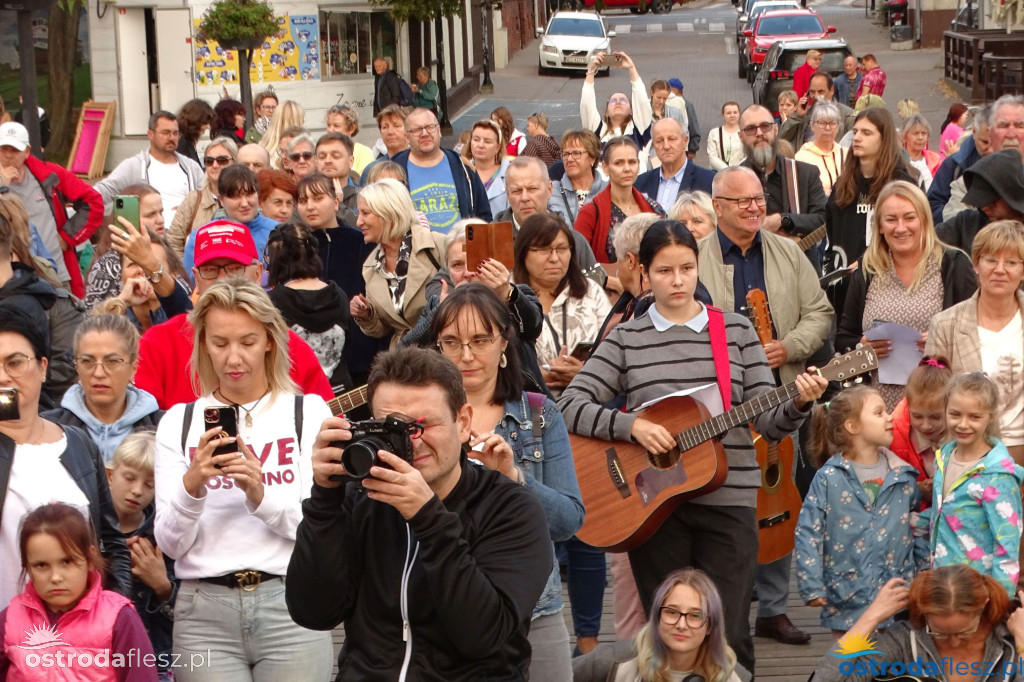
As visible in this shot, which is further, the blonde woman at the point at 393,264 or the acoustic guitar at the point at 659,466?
the blonde woman at the point at 393,264

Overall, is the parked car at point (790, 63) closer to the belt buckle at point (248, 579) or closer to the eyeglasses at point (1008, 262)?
the eyeglasses at point (1008, 262)

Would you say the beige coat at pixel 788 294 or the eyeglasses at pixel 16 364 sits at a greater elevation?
the eyeglasses at pixel 16 364

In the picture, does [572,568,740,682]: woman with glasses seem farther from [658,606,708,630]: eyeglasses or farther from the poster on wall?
the poster on wall

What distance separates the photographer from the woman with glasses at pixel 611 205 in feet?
30.5

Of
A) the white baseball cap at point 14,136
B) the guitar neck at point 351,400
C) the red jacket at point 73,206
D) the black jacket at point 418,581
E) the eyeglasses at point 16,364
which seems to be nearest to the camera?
the black jacket at point 418,581

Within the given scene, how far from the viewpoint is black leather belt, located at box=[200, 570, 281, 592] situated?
15.4ft

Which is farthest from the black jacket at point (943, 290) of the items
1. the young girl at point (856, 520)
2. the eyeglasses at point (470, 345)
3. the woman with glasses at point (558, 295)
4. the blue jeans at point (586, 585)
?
the eyeglasses at point (470, 345)

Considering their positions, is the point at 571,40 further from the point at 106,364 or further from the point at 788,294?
the point at 106,364

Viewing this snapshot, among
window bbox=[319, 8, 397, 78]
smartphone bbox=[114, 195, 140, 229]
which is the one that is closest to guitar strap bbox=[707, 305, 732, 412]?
smartphone bbox=[114, 195, 140, 229]

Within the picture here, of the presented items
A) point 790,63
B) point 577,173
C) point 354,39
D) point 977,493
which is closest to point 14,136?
point 577,173

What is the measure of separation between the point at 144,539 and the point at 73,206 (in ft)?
17.2

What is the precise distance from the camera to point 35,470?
16.4ft

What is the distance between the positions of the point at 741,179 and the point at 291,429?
3.25 m

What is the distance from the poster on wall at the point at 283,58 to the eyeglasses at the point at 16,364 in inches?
947
